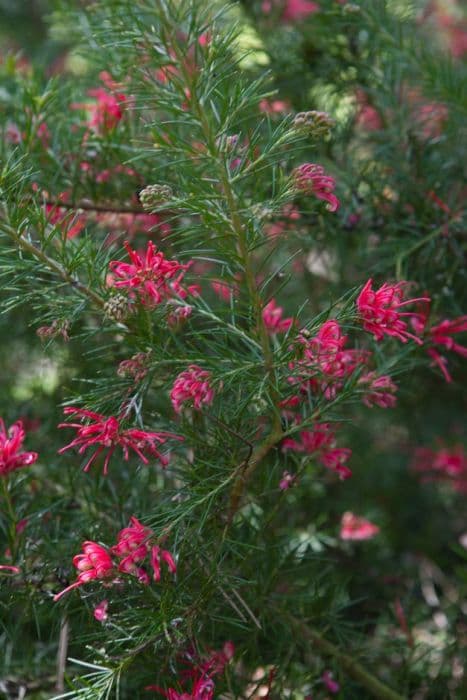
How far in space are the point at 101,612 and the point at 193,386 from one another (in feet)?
0.49

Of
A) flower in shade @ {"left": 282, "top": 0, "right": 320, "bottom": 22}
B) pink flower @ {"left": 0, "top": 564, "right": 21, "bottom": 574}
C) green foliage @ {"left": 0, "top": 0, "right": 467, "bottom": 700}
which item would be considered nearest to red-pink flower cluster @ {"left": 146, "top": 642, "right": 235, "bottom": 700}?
green foliage @ {"left": 0, "top": 0, "right": 467, "bottom": 700}

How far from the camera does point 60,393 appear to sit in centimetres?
80

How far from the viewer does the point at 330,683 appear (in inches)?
Result: 25.1

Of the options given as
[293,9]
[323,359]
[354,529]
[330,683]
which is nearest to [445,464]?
[354,529]

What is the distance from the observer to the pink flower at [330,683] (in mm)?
635

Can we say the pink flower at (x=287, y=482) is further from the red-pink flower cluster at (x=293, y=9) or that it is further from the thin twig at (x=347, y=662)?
the red-pink flower cluster at (x=293, y=9)

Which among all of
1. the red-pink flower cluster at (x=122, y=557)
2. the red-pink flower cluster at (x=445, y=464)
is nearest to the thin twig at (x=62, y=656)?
the red-pink flower cluster at (x=122, y=557)

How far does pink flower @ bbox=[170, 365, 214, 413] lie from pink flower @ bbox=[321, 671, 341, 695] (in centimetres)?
29

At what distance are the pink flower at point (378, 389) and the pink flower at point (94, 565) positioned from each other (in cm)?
21

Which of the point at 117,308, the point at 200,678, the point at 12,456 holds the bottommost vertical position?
the point at 200,678

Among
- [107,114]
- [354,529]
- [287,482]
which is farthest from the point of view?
[354,529]

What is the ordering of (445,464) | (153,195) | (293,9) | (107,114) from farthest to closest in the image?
(293,9) < (445,464) < (107,114) < (153,195)

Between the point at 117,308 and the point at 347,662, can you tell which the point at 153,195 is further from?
the point at 347,662

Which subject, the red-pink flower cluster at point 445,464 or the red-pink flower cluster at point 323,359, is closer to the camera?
the red-pink flower cluster at point 323,359
